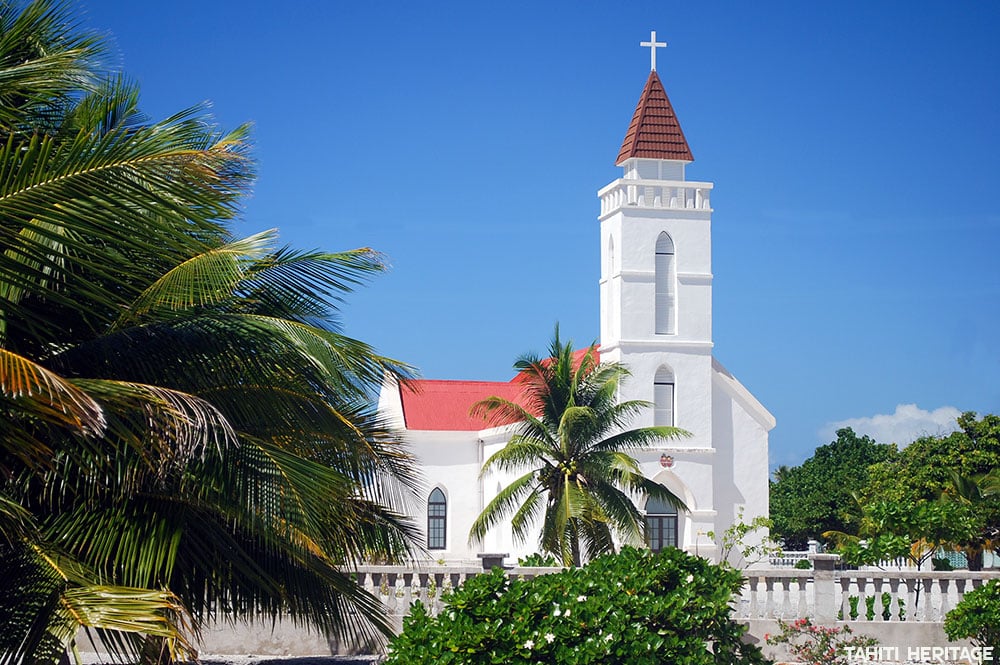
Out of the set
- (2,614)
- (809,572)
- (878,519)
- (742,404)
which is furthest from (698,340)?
(2,614)

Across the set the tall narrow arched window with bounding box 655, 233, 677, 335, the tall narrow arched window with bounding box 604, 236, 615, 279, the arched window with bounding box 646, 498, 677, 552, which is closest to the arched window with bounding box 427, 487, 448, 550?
the arched window with bounding box 646, 498, 677, 552

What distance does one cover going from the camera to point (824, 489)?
5325cm

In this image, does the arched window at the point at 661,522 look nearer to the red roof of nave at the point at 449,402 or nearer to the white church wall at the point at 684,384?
the white church wall at the point at 684,384

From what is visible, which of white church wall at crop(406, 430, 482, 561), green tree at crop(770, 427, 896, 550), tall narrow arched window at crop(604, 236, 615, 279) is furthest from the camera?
green tree at crop(770, 427, 896, 550)

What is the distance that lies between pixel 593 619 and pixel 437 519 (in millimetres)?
34468

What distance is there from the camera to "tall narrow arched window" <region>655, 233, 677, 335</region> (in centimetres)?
4081

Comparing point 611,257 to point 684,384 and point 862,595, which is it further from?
point 862,595

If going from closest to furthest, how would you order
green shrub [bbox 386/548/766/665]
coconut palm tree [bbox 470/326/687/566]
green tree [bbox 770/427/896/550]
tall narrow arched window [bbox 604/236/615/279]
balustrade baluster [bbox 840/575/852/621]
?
green shrub [bbox 386/548/766/665], balustrade baluster [bbox 840/575/852/621], coconut palm tree [bbox 470/326/687/566], tall narrow arched window [bbox 604/236/615/279], green tree [bbox 770/427/896/550]

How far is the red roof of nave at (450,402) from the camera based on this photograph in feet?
149

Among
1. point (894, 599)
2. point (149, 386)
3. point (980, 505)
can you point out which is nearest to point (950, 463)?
point (980, 505)

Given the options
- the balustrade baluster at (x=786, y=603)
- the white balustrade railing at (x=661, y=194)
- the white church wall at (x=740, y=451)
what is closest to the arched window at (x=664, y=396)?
the white church wall at (x=740, y=451)

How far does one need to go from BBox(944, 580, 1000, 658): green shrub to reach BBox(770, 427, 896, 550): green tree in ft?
104

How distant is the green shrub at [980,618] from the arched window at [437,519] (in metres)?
28.7

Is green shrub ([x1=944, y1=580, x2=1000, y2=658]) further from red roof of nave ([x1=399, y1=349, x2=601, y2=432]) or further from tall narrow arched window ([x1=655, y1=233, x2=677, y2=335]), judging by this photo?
red roof of nave ([x1=399, y1=349, x2=601, y2=432])
